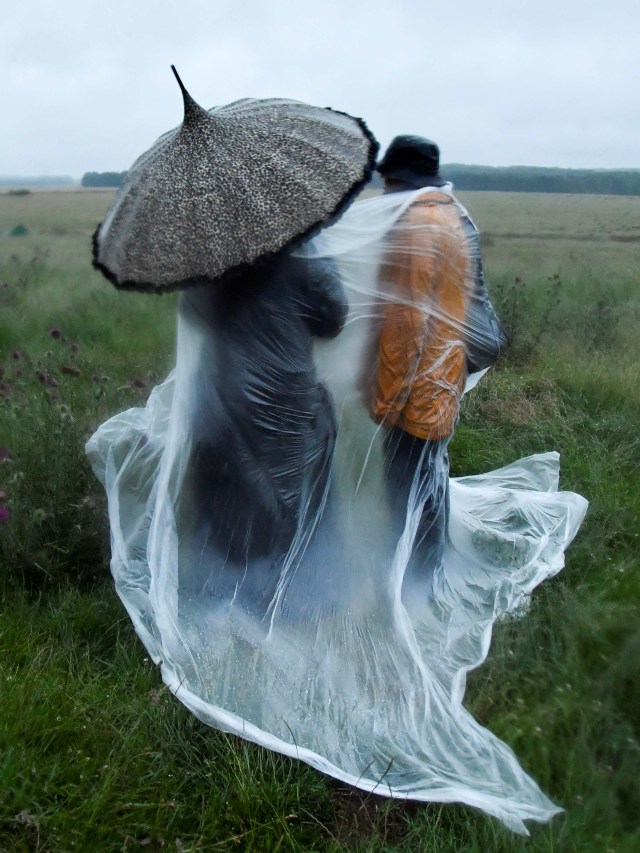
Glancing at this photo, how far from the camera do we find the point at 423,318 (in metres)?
2.48

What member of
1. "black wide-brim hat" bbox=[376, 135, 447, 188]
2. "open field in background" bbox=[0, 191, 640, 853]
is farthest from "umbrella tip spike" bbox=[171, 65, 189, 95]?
"open field in background" bbox=[0, 191, 640, 853]

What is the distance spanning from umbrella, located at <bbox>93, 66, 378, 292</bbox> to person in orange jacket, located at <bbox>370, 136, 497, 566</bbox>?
0.90 feet

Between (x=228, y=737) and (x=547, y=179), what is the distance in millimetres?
4037

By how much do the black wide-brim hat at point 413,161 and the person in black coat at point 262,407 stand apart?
1.35 ft

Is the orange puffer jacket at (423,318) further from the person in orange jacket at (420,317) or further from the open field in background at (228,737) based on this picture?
the open field in background at (228,737)

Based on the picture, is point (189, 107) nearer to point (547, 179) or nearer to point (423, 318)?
point (423, 318)

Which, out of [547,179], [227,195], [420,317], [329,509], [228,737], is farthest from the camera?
[547,179]

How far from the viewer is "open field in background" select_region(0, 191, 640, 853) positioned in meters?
1.94

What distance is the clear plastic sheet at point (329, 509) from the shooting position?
90.7 inches

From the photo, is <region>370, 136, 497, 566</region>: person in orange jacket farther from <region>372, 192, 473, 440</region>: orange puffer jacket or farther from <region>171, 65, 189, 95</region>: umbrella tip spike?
<region>171, 65, 189, 95</region>: umbrella tip spike

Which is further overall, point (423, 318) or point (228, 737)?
point (423, 318)

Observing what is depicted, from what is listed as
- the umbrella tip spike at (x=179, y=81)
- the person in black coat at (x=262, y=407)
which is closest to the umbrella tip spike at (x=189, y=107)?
the umbrella tip spike at (x=179, y=81)

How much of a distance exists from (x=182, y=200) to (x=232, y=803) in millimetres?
1557

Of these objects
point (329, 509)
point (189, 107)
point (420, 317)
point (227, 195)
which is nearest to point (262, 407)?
point (329, 509)
